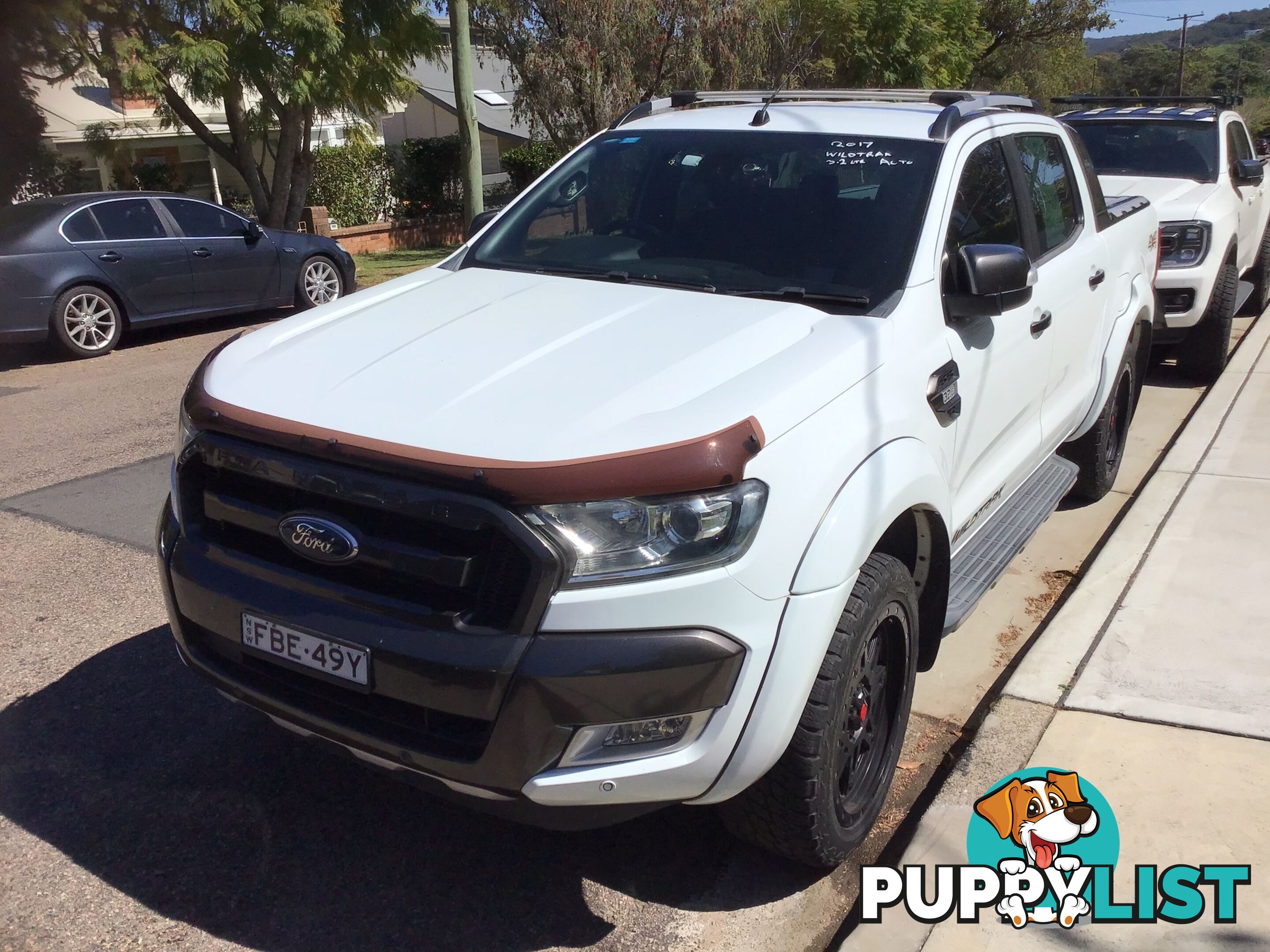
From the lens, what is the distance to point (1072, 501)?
5941 millimetres

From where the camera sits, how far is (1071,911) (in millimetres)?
2957

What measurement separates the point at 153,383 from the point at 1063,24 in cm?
2703

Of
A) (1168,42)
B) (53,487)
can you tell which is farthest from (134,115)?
(1168,42)

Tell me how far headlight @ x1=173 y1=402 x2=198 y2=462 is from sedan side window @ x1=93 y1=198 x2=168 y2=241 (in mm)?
8366

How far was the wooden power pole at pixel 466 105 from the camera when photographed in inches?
471

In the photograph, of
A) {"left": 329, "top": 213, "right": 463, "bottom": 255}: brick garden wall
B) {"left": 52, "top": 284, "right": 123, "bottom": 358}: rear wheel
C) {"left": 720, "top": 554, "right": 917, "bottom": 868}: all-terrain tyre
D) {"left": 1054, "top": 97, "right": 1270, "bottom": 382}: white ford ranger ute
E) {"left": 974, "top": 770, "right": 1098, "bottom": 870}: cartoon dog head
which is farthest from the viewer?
{"left": 329, "top": 213, "right": 463, "bottom": 255}: brick garden wall

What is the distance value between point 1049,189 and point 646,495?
3.14 metres

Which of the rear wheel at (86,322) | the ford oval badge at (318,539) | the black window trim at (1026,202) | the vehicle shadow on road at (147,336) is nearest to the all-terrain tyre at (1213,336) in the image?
the black window trim at (1026,202)

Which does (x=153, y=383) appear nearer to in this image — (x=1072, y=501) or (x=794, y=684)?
(x=1072, y=501)

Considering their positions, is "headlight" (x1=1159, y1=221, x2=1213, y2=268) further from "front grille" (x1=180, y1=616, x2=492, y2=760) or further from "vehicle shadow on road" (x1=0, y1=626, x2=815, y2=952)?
"front grille" (x1=180, y1=616, x2=492, y2=760)

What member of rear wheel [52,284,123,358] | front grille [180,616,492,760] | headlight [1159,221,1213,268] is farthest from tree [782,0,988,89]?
front grille [180,616,492,760]

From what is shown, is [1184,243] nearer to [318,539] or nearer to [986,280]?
[986,280]

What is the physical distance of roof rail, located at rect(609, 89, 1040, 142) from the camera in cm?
392

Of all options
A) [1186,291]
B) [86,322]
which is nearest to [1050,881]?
[1186,291]
